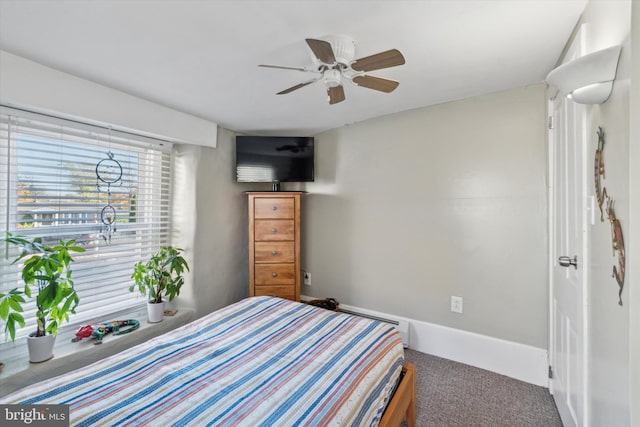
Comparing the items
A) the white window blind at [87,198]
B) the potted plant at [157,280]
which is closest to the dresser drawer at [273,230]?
the potted plant at [157,280]

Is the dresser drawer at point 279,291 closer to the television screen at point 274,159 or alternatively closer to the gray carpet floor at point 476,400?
the television screen at point 274,159

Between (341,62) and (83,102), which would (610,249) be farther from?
(83,102)

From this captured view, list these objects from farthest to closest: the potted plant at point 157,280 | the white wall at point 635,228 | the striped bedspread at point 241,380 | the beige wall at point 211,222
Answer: the beige wall at point 211,222 < the potted plant at point 157,280 < the striped bedspread at point 241,380 < the white wall at point 635,228

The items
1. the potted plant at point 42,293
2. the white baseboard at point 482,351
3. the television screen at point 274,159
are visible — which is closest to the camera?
the potted plant at point 42,293

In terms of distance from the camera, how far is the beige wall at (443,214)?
2.02 metres

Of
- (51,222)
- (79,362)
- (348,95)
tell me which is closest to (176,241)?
(51,222)

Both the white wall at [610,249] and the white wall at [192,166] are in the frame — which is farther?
the white wall at [192,166]

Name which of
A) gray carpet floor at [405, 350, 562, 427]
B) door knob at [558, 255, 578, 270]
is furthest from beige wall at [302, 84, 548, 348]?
door knob at [558, 255, 578, 270]

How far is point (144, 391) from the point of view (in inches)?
42.6

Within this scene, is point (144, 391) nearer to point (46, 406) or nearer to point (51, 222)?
point (46, 406)

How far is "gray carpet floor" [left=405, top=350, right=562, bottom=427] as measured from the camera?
164 cm

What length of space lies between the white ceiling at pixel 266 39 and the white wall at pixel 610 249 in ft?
1.29

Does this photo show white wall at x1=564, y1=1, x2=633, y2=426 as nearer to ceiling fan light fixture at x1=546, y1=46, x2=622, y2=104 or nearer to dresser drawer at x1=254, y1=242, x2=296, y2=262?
ceiling fan light fixture at x1=546, y1=46, x2=622, y2=104

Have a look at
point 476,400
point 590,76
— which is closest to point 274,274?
point 476,400
